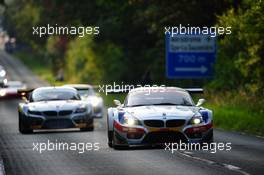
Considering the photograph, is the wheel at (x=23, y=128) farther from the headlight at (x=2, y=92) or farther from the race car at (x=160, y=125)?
the headlight at (x=2, y=92)

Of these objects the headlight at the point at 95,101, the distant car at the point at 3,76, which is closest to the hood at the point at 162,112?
the distant car at the point at 3,76

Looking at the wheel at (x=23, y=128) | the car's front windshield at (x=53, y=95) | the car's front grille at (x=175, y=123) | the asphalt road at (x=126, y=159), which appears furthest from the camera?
the car's front windshield at (x=53, y=95)

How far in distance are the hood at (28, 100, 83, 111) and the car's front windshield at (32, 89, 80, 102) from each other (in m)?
0.72

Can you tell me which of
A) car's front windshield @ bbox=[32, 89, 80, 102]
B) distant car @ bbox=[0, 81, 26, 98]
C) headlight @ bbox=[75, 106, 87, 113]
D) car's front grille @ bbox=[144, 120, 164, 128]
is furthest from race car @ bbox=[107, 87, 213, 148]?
distant car @ bbox=[0, 81, 26, 98]

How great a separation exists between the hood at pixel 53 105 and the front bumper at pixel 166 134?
932 cm

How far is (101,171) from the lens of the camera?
16984mm

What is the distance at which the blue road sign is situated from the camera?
137 feet

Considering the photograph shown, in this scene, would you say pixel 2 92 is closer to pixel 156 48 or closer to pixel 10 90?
pixel 10 90

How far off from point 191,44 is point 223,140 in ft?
55.6

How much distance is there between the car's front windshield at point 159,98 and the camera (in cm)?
2100

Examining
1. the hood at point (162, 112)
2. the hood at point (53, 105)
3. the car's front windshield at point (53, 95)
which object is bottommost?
the hood at point (53, 105)

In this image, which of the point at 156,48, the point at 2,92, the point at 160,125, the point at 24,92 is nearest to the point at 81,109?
the point at 24,92

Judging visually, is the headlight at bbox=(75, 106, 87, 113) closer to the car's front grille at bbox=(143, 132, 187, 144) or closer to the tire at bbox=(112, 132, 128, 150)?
the tire at bbox=(112, 132, 128, 150)

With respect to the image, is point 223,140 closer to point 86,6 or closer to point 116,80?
point 86,6
